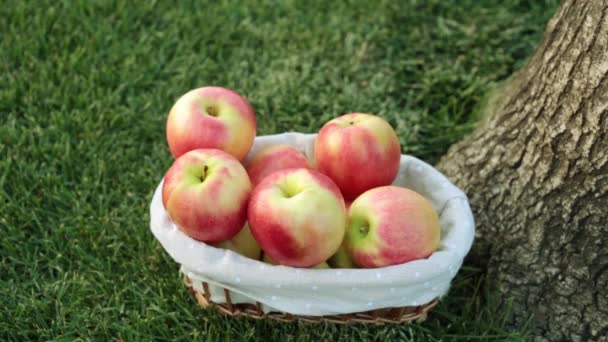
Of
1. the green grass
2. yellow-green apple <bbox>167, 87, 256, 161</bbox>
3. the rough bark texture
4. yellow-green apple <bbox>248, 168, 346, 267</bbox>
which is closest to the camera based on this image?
yellow-green apple <bbox>248, 168, 346, 267</bbox>

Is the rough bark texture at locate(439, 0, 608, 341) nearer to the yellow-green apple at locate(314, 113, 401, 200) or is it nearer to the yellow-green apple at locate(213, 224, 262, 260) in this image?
the yellow-green apple at locate(314, 113, 401, 200)

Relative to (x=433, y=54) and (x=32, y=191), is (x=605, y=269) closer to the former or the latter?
(x=433, y=54)

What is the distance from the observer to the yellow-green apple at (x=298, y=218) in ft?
5.15

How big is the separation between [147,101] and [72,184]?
1.67 ft

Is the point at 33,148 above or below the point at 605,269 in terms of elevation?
below

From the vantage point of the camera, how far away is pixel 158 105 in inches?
105

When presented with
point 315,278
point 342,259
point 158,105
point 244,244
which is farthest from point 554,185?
point 158,105

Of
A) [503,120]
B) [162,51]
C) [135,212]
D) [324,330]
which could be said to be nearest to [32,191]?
[135,212]

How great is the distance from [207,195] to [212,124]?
0.85 feet

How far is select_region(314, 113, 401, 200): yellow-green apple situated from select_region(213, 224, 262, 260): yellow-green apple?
0.87 ft

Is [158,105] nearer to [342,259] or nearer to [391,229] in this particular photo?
[342,259]

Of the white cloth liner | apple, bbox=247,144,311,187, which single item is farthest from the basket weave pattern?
apple, bbox=247,144,311,187

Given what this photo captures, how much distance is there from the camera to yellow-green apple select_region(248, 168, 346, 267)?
5.15 ft

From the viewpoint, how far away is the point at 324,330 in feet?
6.01
